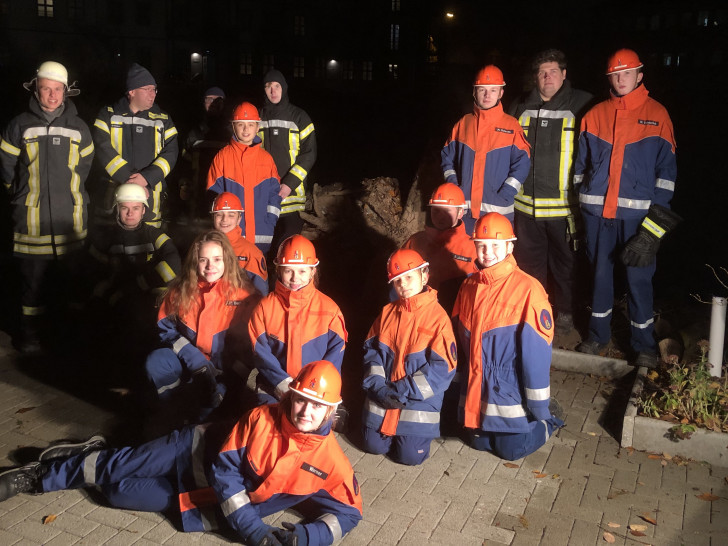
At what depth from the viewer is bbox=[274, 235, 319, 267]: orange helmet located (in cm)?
492

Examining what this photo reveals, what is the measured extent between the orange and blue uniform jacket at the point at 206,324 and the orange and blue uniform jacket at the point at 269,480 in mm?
1247

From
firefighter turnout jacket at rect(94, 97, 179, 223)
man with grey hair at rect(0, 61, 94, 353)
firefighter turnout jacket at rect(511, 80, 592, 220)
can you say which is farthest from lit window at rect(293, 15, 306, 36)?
firefighter turnout jacket at rect(511, 80, 592, 220)

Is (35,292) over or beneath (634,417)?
over

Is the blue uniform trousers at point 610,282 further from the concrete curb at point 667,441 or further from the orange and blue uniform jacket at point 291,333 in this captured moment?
the orange and blue uniform jacket at point 291,333

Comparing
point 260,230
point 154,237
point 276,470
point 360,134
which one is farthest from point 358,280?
point 360,134

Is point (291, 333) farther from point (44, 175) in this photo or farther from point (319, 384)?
point (44, 175)

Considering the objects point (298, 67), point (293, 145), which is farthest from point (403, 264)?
point (298, 67)

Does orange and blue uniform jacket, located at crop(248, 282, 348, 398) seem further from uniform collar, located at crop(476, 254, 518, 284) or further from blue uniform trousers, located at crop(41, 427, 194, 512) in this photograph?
uniform collar, located at crop(476, 254, 518, 284)

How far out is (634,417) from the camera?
523cm

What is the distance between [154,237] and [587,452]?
13.8ft

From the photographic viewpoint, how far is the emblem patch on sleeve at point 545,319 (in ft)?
16.1

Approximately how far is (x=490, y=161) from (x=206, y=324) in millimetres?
3128

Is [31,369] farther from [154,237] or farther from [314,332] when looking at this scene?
[314,332]

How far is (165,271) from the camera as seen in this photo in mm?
6484
